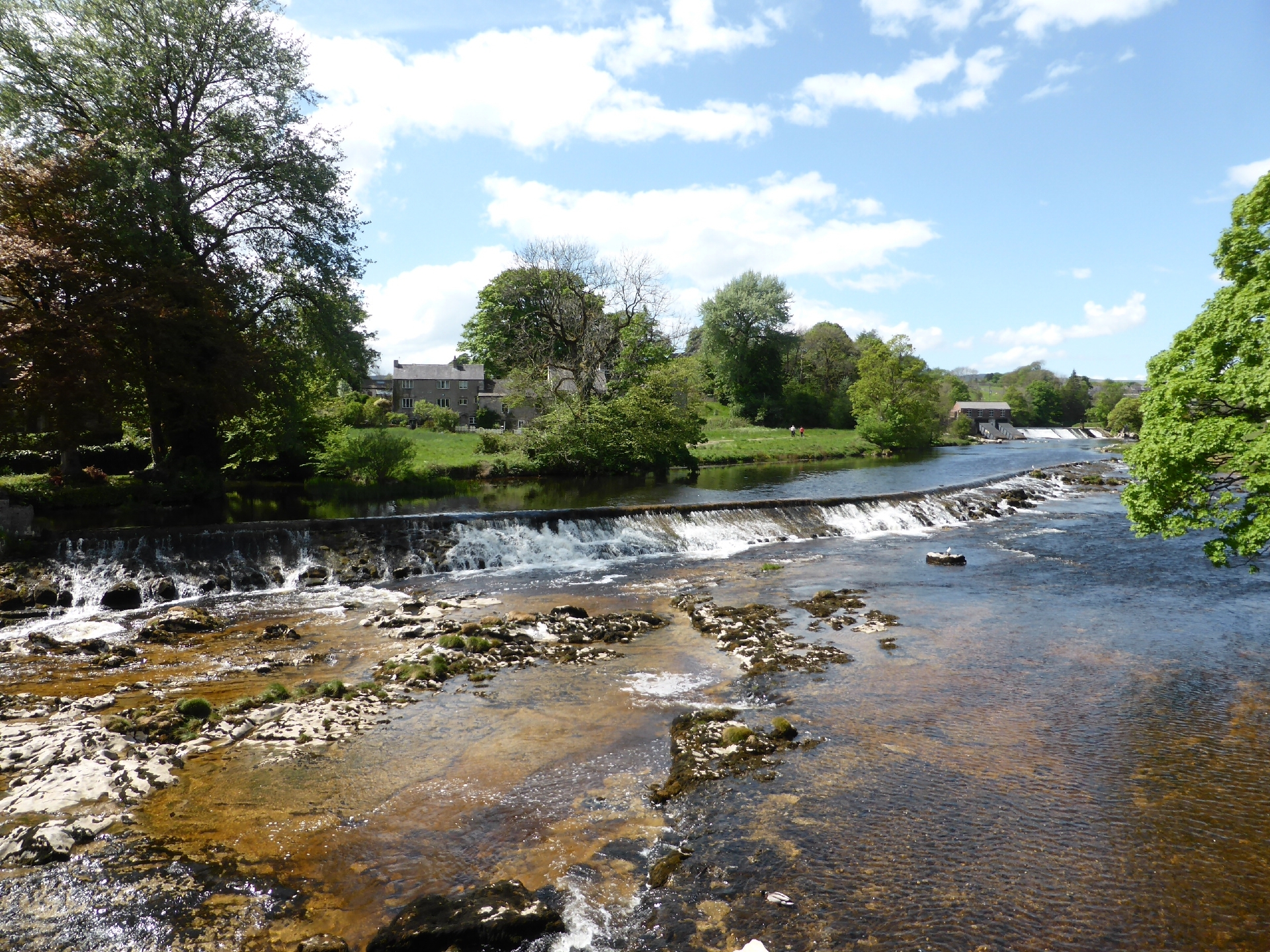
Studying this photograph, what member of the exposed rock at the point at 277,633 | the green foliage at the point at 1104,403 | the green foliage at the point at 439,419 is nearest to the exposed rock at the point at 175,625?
the exposed rock at the point at 277,633

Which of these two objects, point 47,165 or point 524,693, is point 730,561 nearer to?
point 524,693

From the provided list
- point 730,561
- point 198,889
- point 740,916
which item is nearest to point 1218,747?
point 740,916

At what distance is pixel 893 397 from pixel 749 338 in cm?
1825

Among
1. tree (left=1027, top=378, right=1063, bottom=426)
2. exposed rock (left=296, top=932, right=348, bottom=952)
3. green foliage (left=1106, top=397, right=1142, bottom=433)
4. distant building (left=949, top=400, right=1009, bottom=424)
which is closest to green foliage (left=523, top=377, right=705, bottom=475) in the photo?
exposed rock (left=296, top=932, right=348, bottom=952)

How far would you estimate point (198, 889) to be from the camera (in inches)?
218

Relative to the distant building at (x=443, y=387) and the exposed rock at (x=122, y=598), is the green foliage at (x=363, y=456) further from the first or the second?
the distant building at (x=443, y=387)

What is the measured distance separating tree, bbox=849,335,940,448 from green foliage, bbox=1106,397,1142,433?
28.7m

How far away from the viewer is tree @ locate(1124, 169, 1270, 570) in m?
9.73

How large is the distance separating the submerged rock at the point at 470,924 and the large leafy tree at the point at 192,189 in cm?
1915

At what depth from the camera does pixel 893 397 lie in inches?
2621

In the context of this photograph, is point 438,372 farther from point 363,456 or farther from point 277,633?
point 277,633

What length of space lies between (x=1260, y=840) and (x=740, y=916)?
4.89m

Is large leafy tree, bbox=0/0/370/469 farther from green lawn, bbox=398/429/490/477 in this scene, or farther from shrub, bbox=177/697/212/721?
shrub, bbox=177/697/212/721

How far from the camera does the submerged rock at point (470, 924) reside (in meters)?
5.04
